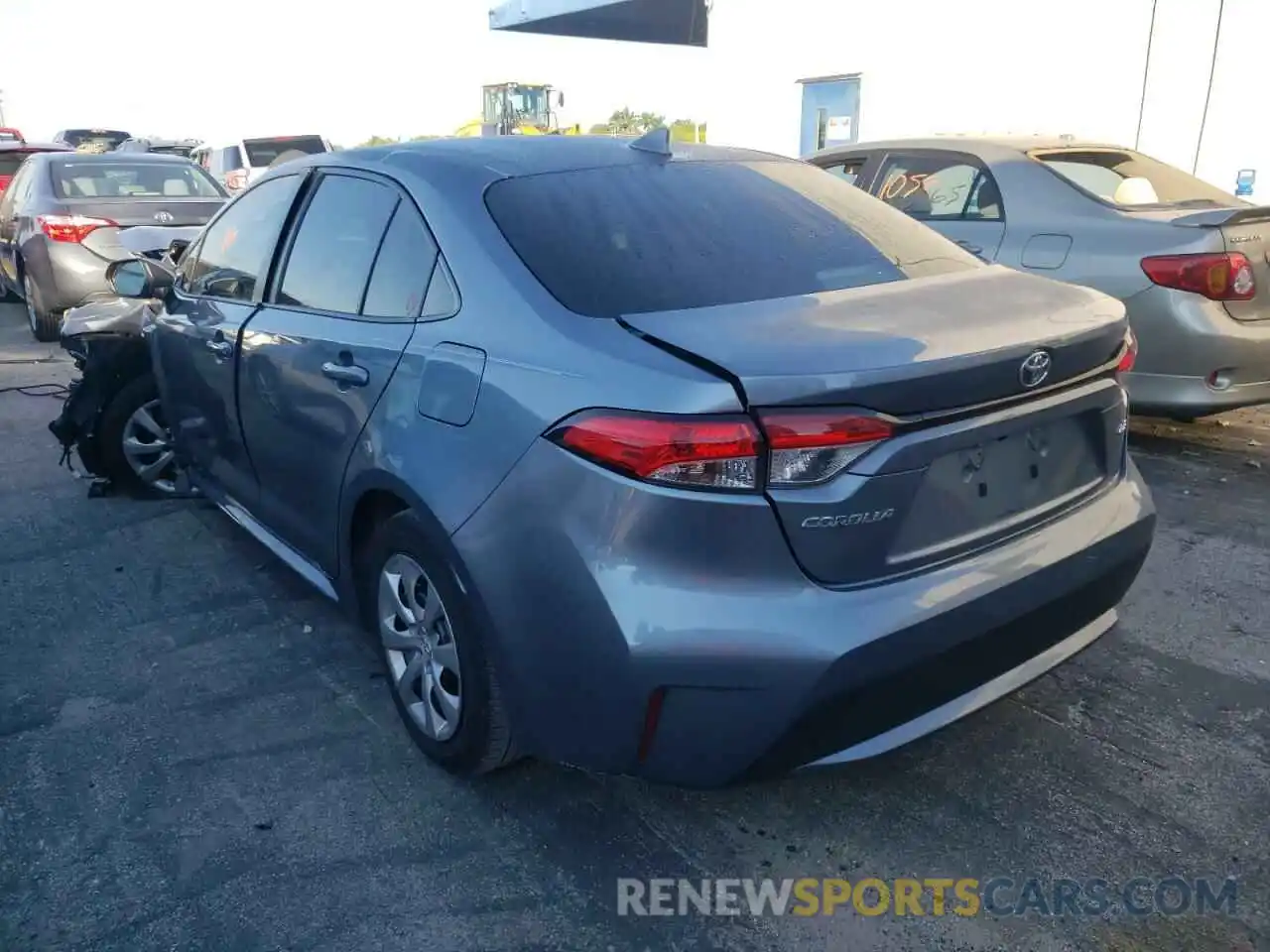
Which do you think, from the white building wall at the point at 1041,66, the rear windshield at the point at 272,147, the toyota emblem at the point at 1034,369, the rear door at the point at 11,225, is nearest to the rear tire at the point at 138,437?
the toyota emblem at the point at 1034,369

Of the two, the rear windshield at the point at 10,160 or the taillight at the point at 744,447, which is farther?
the rear windshield at the point at 10,160

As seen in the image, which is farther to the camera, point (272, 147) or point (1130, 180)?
point (272, 147)

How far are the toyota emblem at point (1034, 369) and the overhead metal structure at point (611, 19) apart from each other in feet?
57.8

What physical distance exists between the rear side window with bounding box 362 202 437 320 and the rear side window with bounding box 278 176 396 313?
0.19ft

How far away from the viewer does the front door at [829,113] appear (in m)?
13.4

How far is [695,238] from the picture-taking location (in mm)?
2682

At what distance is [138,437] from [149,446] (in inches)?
2.9

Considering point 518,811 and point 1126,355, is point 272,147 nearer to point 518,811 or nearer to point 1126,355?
point 518,811

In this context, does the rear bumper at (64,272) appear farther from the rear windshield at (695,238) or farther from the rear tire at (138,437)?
the rear windshield at (695,238)

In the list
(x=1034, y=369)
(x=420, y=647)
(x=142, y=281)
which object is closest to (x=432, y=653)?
(x=420, y=647)

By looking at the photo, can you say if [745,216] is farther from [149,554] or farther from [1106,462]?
[149,554]

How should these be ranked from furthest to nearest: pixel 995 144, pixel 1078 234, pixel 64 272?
pixel 64 272 → pixel 995 144 → pixel 1078 234

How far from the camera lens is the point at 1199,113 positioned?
1030 cm

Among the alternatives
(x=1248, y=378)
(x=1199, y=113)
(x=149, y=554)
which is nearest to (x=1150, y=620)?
(x=1248, y=378)
